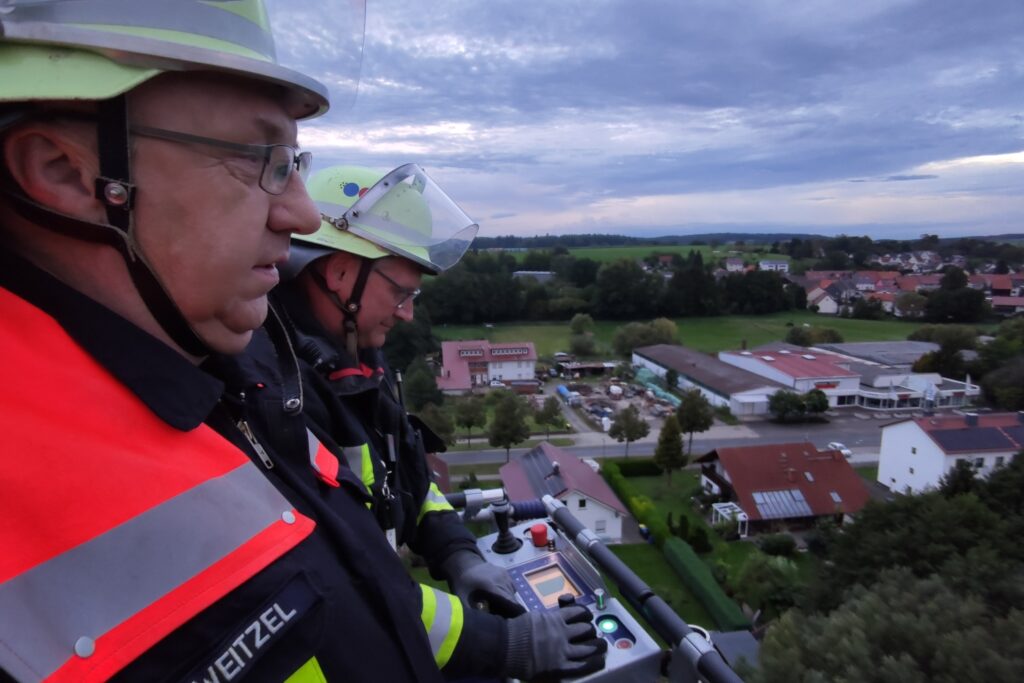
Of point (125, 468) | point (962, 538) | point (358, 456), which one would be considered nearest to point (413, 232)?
point (358, 456)

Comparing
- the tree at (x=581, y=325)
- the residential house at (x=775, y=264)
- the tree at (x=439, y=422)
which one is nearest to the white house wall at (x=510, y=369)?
the tree at (x=581, y=325)

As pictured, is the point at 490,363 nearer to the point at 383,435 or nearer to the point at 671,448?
the point at 671,448

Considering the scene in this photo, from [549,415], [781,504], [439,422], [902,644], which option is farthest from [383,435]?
[549,415]

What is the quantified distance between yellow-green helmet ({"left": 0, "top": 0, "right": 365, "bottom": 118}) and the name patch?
2.33 feet

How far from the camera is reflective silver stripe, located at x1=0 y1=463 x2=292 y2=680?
0.64 m

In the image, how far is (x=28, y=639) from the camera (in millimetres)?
639

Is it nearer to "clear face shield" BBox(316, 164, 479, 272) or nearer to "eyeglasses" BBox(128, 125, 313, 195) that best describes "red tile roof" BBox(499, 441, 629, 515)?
"clear face shield" BBox(316, 164, 479, 272)

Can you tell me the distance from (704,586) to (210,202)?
38.3 ft

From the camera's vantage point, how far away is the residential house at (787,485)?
14781 millimetres

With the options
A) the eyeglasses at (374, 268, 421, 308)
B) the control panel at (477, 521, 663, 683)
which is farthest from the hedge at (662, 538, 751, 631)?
the eyeglasses at (374, 268, 421, 308)

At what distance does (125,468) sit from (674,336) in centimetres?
3551

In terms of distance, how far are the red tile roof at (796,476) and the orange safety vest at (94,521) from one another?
51.1 ft

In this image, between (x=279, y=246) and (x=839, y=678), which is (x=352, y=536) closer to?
(x=279, y=246)

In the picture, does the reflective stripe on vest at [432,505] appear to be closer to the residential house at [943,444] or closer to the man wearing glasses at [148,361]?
the man wearing glasses at [148,361]
